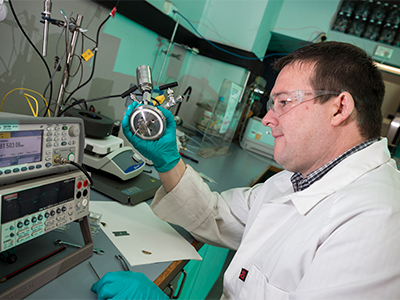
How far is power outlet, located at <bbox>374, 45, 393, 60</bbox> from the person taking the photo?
3396mm

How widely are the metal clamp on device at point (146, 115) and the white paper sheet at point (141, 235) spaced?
1.15 ft

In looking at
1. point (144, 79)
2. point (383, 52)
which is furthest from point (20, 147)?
point (383, 52)

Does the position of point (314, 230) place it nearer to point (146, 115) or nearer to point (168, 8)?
point (146, 115)

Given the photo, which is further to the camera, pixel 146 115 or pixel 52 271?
pixel 146 115

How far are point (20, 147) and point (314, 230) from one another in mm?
794

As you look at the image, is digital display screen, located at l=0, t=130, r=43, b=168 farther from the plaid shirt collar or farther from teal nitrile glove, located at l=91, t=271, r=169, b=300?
the plaid shirt collar

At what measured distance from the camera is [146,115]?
3.14 ft

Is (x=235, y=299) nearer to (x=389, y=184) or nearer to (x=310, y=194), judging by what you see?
(x=310, y=194)

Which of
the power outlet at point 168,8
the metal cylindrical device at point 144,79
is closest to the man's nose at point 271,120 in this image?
the metal cylindrical device at point 144,79

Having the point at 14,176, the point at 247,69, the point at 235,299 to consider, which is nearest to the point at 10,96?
the point at 14,176

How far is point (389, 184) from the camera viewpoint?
0.74 m

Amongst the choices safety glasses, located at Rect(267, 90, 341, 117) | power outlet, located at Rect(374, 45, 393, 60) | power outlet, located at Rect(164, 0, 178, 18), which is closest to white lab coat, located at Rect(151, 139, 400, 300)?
safety glasses, located at Rect(267, 90, 341, 117)

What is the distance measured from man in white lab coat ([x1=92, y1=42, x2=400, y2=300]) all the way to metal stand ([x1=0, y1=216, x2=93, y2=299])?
114 mm

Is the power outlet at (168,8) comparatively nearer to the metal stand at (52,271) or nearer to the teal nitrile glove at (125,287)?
the metal stand at (52,271)
